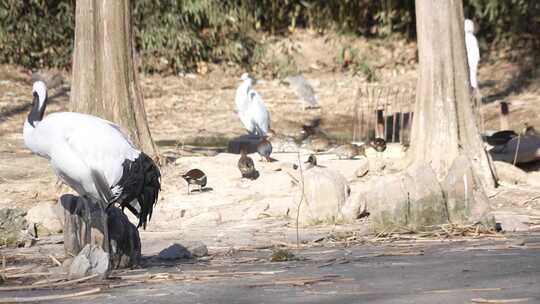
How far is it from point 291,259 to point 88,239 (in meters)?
1.87

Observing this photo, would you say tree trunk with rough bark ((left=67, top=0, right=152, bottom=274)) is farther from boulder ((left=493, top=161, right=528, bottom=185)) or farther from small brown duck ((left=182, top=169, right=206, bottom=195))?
boulder ((left=493, top=161, right=528, bottom=185))

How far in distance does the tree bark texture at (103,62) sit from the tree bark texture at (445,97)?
3.93m

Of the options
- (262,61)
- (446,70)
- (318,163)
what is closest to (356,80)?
(262,61)

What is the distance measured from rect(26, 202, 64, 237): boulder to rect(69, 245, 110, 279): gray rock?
433 centimetres

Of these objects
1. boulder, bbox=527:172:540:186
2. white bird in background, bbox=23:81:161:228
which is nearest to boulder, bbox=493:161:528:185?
boulder, bbox=527:172:540:186

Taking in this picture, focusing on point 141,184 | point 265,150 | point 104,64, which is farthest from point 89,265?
point 265,150

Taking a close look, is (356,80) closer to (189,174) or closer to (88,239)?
(189,174)

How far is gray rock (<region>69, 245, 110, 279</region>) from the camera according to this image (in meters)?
10.3

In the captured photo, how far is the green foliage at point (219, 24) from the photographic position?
1141 inches

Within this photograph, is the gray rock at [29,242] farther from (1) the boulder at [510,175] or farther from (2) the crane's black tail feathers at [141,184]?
(1) the boulder at [510,175]

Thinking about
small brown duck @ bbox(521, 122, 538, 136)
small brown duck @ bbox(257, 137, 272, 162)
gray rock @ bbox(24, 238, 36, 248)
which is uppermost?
small brown duck @ bbox(521, 122, 538, 136)

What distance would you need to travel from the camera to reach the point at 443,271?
10211 mm

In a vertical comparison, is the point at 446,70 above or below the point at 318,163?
above

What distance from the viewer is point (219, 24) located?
30.6 m
